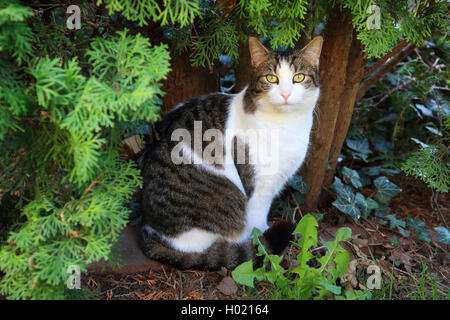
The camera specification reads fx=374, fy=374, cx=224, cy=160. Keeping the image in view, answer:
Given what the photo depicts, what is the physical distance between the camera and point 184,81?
249cm

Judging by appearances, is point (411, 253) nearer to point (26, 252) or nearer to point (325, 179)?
point (325, 179)

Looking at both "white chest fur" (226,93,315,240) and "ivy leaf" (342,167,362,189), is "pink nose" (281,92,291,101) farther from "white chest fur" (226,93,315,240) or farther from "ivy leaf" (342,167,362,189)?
"ivy leaf" (342,167,362,189)

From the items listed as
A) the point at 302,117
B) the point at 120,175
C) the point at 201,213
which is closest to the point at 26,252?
the point at 120,175

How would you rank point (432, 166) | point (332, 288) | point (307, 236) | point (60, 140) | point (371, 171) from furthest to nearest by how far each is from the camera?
point (371, 171)
point (432, 166)
point (307, 236)
point (332, 288)
point (60, 140)

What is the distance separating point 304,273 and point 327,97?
120cm

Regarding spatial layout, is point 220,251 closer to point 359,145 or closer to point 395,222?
point 395,222

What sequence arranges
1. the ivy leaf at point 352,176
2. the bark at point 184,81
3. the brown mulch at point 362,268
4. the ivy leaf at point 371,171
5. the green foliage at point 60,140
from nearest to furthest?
the green foliage at point 60,140
the brown mulch at point 362,268
the bark at point 184,81
the ivy leaf at point 352,176
the ivy leaf at point 371,171

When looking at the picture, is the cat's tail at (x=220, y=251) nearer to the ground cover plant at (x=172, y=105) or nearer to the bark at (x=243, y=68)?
the ground cover plant at (x=172, y=105)

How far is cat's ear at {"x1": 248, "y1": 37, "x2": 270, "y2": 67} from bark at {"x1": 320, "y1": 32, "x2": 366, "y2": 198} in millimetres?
720

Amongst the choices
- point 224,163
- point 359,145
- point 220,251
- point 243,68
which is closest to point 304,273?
point 220,251

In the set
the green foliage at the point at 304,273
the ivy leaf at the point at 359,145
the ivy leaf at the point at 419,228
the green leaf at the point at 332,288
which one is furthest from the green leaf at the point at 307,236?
the ivy leaf at the point at 359,145

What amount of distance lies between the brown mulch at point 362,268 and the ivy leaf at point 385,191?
15cm

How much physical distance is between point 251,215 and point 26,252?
1.21m

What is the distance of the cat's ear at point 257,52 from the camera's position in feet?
6.72
